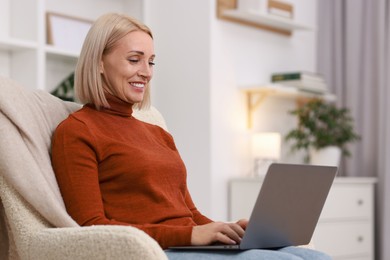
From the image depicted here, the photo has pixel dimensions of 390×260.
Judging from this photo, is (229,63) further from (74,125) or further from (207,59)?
(74,125)

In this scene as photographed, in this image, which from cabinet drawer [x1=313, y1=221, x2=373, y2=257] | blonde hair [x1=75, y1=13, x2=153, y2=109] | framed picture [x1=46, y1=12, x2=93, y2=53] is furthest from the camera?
cabinet drawer [x1=313, y1=221, x2=373, y2=257]

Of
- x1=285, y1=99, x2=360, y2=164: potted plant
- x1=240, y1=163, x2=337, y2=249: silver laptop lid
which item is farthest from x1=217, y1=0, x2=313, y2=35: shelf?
x1=240, y1=163, x2=337, y2=249: silver laptop lid

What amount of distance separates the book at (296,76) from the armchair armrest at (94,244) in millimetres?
2323

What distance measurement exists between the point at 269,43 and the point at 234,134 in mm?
589

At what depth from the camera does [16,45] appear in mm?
2912

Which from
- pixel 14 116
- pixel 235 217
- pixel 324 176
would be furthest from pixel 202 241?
pixel 235 217

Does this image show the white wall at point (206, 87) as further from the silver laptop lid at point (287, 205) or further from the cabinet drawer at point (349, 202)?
the silver laptop lid at point (287, 205)

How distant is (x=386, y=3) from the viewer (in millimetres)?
3715

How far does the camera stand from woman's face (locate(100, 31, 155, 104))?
1771 mm

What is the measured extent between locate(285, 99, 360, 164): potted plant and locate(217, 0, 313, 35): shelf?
434 millimetres

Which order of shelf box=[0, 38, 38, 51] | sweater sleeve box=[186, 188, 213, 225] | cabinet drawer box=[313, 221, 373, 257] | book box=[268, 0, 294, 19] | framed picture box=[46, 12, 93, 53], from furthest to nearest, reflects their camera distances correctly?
book box=[268, 0, 294, 19] < cabinet drawer box=[313, 221, 373, 257] < framed picture box=[46, 12, 93, 53] < shelf box=[0, 38, 38, 51] < sweater sleeve box=[186, 188, 213, 225]

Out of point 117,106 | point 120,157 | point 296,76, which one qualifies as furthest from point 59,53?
point 120,157

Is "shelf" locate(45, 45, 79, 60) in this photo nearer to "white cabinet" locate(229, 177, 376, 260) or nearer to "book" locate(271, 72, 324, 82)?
"white cabinet" locate(229, 177, 376, 260)

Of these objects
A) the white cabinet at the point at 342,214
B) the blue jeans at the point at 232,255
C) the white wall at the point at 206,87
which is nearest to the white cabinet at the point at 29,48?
the white wall at the point at 206,87
